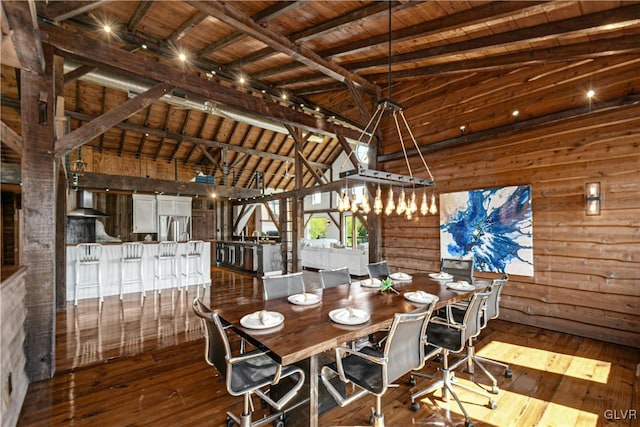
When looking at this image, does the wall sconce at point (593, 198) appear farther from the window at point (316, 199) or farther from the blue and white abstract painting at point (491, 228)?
the window at point (316, 199)

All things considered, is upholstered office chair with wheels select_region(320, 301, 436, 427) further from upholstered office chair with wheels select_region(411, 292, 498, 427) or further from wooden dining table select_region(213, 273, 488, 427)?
upholstered office chair with wheels select_region(411, 292, 498, 427)

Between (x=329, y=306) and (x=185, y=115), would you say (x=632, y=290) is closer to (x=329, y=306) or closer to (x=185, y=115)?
(x=329, y=306)

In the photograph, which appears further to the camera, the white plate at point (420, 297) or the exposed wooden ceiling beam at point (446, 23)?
the exposed wooden ceiling beam at point (446, 23)

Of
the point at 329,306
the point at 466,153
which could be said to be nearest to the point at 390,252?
the point at 466,153

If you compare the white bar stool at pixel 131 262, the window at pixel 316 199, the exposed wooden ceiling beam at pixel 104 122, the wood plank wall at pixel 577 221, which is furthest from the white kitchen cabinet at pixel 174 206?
the wood plank wall at pixel 577 221

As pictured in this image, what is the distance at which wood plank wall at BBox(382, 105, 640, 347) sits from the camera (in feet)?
11.5

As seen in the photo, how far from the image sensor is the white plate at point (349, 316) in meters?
2.07

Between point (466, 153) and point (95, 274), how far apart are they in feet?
23.5

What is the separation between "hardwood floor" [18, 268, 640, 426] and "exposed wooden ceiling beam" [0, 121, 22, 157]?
2.14 meters

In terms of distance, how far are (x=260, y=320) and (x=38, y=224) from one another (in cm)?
235

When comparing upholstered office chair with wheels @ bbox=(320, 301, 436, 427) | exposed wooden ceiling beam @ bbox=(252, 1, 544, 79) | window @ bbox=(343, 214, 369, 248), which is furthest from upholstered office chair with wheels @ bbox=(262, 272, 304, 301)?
window @ bbox=(343, 214, 369, 248)

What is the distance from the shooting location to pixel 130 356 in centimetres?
318

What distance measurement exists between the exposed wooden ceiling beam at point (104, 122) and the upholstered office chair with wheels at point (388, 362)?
325cm

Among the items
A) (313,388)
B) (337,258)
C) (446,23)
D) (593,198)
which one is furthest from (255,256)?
(593,198)
